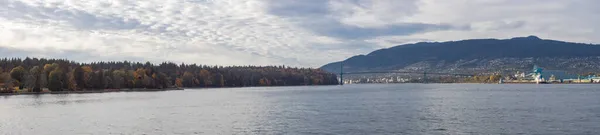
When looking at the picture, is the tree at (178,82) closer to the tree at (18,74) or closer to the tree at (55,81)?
the tree at (18,74)

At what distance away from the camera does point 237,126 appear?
123ft

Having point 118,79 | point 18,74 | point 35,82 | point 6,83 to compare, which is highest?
point 18,74

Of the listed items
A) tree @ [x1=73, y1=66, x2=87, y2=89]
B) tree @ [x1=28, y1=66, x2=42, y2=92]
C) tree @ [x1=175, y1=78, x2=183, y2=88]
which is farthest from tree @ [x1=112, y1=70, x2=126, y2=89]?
tree @ [x1=175, y1=78, x2=183, y2=88]

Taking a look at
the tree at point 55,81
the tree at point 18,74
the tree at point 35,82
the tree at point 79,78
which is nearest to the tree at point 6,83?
the tree at point 35,82

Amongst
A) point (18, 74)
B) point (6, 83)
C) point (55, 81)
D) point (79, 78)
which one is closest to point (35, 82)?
point (55, 81)

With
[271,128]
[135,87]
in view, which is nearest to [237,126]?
[271,128]

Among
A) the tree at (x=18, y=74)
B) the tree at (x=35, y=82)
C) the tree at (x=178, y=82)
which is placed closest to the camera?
the tree at (x=35, y=82)

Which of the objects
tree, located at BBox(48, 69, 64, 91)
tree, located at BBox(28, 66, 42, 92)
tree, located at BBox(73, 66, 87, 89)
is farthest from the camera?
tree, located at BBox(73, 66, 87, 89)

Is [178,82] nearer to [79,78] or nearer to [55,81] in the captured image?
[79,78]

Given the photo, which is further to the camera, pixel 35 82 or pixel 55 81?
pixel 55 81

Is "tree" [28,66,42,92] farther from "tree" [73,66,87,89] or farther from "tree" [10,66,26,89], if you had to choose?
"tree" [73,66,87,89]

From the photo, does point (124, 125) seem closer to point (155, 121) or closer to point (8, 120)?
point (155, 121)

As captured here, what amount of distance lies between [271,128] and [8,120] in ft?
71.6

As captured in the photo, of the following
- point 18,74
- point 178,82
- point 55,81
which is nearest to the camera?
point 55,81
